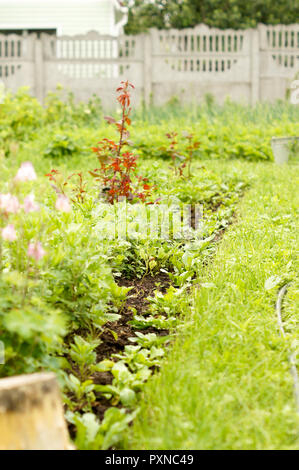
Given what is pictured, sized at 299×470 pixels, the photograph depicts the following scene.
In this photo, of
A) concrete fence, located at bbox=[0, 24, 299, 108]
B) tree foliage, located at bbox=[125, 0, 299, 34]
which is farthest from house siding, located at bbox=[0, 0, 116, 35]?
concrete fence, located at bbox=[0, 24, 299, 108]

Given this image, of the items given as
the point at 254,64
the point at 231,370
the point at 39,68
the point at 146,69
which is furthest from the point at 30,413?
the point at 254,64

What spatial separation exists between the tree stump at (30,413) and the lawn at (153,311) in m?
0.14

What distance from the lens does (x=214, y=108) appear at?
10.7 metres

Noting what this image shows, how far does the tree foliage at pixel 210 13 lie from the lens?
19.2 meters

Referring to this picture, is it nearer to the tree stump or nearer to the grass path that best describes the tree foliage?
the grass path

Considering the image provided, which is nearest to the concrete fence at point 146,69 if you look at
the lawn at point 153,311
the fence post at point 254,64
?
the fence post at point 254,64

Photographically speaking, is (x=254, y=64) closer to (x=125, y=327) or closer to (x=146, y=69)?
(x=146, y=69)

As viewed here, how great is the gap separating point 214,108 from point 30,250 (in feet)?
31.0

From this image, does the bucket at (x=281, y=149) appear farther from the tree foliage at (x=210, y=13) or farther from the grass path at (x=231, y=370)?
the tree foliage at (x=210, y=13)

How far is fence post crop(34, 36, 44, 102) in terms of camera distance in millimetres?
12266

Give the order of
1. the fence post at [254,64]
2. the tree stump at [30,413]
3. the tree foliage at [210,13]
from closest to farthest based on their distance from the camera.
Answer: the tree stump at [30,413]
the fence post at [254,64]
the tree foliage at [210,13]

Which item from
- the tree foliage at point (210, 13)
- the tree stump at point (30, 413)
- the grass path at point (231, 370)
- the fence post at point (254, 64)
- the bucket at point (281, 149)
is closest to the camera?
the tree stump at point (30, 413)

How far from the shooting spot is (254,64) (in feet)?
41.9

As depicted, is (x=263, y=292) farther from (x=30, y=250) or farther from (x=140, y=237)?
(x=30, y=250)
